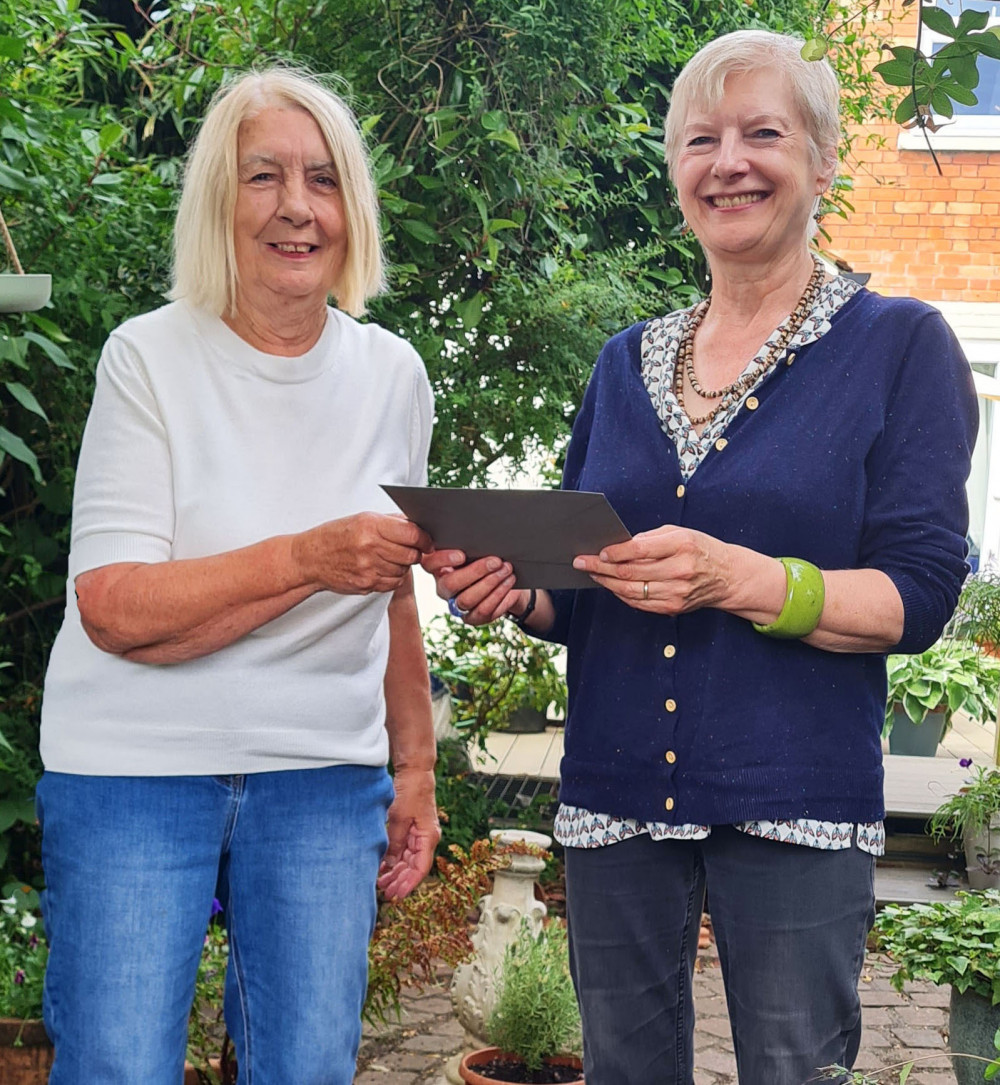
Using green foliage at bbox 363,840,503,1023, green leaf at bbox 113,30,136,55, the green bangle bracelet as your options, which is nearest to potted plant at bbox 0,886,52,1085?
green foliage at bbox 363,840,503,1023

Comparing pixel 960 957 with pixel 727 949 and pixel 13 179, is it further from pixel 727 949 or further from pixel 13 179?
pixel 13 179

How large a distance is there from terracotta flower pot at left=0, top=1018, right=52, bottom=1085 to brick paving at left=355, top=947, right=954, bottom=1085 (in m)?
1.16

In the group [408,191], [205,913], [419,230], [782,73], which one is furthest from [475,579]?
[408,191]

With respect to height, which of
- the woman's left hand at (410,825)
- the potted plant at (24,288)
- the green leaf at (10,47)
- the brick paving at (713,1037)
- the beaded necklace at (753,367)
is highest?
the green leaf at (10,47)

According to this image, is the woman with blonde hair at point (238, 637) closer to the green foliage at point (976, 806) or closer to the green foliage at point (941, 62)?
the green foliage at point (941, 62)

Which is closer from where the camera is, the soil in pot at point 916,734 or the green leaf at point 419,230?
the green leaf at point 419,230

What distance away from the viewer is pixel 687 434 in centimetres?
193

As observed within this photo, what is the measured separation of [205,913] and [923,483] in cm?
109

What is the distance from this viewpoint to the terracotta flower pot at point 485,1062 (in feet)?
10.2

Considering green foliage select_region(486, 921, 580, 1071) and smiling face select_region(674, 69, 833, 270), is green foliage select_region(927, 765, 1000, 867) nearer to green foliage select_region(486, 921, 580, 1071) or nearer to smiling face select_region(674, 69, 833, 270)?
green foliage select_region(486, 921, 580, 1071)

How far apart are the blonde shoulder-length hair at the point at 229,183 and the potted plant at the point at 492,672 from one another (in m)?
3.63

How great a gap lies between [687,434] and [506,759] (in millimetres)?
5495

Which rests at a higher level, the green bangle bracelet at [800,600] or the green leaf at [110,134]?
the green leaf at [110,134]

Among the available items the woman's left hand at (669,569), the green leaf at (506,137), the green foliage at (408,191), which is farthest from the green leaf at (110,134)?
the woman's left hand at (669,569)
